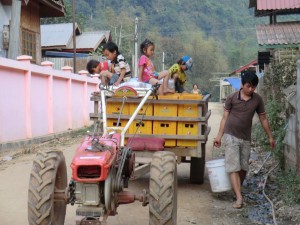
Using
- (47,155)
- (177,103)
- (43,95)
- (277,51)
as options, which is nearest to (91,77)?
(43,95)

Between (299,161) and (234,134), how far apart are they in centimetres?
105

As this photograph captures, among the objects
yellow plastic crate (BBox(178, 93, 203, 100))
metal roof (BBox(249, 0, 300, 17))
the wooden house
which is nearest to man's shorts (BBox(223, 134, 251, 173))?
yellow plastic crate (BBox(178, 93, 203, 100))

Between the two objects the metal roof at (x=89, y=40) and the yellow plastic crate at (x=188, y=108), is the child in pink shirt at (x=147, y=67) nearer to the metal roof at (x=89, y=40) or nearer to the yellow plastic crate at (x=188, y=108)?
the yellow plastic crate at (x=188, y=108)

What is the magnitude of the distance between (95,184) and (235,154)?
10.1 feet

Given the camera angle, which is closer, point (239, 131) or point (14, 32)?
point (239, 131)

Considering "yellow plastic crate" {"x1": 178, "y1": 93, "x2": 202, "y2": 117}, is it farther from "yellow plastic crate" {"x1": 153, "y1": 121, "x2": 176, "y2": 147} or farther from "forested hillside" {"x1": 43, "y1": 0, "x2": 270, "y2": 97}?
"forested hillside" {"x1": 43, "y1": 0, "x2": 270, "y2": 97}

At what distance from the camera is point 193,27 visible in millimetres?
96375

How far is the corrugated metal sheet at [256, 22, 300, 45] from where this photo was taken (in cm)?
1692

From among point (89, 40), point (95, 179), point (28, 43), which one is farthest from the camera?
point (89, 40)

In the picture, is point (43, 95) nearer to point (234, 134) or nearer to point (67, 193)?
point (234, 134)

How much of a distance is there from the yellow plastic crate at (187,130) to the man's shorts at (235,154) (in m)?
0.47

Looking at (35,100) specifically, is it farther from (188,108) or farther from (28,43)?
(188,108)

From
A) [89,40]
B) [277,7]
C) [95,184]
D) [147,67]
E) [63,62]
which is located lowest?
[95,184]

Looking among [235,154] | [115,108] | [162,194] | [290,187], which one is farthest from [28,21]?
[162,194]
